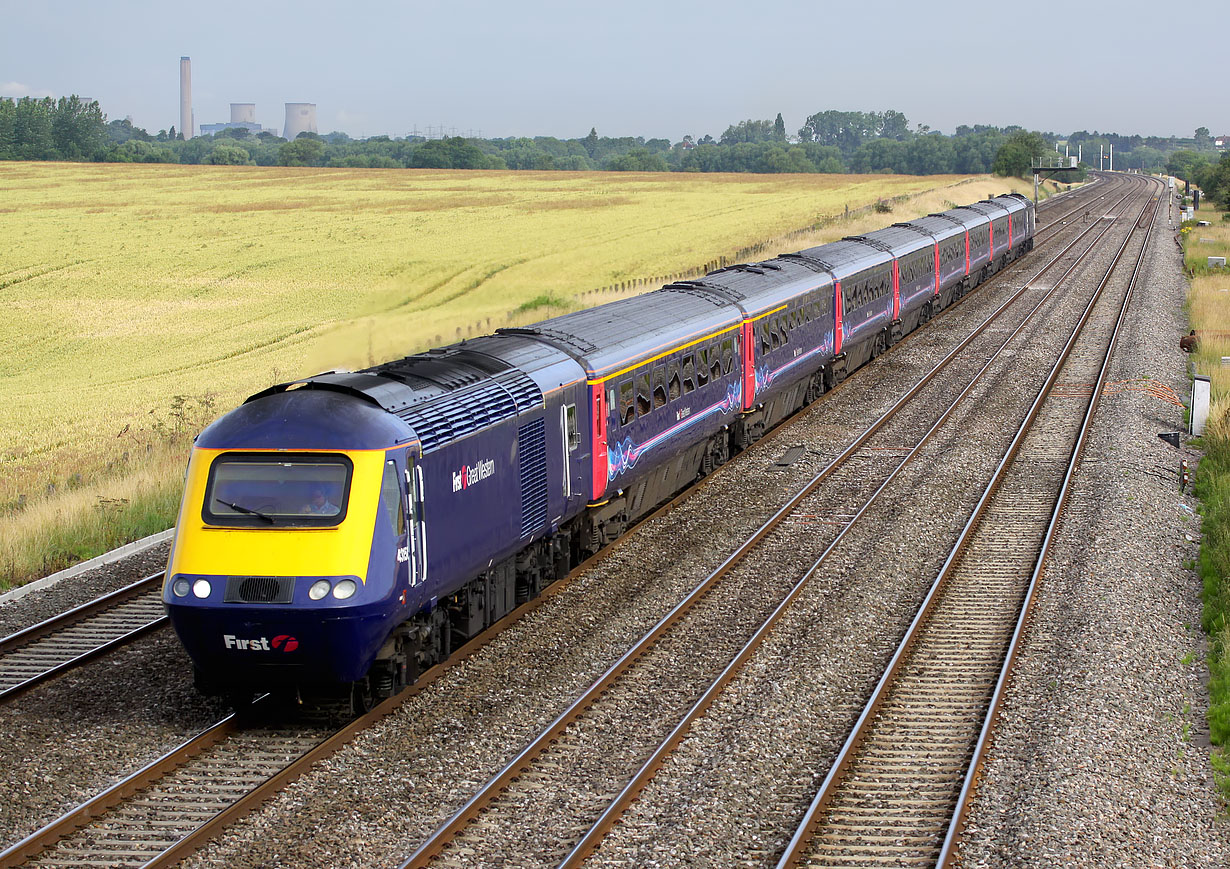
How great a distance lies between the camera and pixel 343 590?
10.8 m

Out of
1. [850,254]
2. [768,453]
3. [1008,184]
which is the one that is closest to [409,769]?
[768,453]

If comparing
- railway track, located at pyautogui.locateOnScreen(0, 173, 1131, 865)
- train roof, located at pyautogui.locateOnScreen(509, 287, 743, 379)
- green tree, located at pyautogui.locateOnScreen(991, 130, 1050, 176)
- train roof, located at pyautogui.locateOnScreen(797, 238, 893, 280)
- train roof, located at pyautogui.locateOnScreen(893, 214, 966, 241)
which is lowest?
railway track, located at pyautogui.locateOnScreen(0, 173, 1131, 865)

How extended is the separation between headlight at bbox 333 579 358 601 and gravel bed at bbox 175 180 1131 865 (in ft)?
4.83

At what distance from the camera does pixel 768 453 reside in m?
23.7

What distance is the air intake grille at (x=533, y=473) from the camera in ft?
46.6

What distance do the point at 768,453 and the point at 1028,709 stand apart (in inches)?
459

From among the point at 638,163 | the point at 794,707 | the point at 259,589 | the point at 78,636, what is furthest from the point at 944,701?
the point at 638,163

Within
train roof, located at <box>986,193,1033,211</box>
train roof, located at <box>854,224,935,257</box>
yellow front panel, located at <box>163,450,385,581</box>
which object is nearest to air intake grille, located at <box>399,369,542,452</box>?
yellow front panel, located at <box>163,450,385,581</box>

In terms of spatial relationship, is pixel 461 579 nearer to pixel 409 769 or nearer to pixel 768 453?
pixel 409 769

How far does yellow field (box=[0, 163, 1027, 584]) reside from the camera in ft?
94.8

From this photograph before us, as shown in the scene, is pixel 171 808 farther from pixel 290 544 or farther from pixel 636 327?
pixel 636 327

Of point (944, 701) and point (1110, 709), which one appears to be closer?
point (1110, 709)

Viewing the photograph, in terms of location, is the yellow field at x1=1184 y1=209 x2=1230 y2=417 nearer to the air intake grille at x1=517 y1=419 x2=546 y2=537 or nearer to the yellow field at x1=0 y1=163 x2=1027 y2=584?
the air intake grille at x1=517 y1=419 x2=546 y2=537

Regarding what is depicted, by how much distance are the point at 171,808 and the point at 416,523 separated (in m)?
3.11
